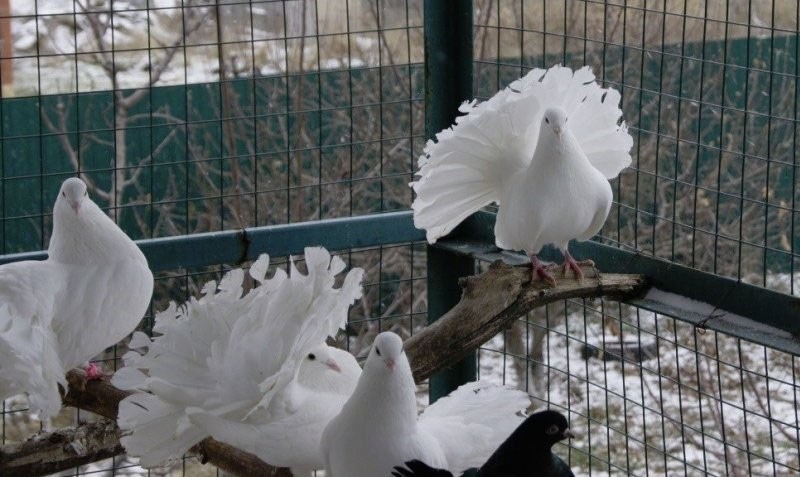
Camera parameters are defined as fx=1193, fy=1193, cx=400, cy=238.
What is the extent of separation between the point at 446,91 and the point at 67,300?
A: 1.24 meters

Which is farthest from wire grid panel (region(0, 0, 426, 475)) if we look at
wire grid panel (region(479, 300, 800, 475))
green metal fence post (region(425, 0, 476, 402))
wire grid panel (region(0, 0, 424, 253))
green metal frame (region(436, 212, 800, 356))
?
green metal frame (region(436, 212, 800, 356))

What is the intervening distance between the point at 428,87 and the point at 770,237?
1.89m

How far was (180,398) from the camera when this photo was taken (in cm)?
250

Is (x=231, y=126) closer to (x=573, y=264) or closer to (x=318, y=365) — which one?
(x=573, y=264)

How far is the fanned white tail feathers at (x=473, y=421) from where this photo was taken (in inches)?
107


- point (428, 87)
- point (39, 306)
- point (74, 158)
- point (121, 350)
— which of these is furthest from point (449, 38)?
point (121, 350)

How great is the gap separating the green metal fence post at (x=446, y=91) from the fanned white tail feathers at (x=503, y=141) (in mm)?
251

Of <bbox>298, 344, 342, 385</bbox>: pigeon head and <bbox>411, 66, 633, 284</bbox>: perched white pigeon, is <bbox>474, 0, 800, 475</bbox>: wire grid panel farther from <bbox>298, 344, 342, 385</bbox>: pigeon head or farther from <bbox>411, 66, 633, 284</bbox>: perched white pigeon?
<bbox>298, 344, 342, 385</bbox>: pigeon head

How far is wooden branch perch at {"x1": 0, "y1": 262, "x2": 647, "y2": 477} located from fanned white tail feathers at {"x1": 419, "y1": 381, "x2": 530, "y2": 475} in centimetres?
14

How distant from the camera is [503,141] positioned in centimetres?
318

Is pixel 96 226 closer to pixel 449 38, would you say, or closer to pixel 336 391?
pixel 336 391

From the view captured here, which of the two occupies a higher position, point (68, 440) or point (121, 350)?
point (68, 440)

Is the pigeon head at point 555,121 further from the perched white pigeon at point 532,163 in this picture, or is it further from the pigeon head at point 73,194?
Answer: the pigeon head at point 73,194

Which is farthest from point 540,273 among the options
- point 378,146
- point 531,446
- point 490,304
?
point 378,146
